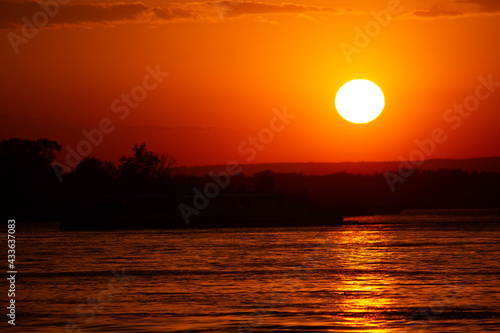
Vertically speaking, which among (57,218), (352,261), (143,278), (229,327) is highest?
(57,218)

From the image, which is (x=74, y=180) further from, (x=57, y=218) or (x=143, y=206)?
(x=143, y=206)

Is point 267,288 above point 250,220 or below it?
below

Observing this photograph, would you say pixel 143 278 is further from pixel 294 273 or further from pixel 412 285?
pixel 412 285

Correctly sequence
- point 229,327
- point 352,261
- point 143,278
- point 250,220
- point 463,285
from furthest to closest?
point 250,220, point 352,261, point 143,278, point 463,285, point 229,327

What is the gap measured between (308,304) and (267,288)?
22.0 ft

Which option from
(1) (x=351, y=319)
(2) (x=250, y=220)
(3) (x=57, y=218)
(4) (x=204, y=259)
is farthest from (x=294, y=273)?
(3) (x=57, y=218)

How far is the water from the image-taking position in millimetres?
32625

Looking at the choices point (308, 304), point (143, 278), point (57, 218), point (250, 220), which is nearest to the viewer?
point (308, 304)

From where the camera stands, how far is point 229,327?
104 feet

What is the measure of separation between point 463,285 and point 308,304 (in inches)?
399

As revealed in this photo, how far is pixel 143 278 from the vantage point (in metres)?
51.1

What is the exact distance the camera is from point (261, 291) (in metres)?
43.2

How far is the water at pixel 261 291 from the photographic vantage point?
3262cm

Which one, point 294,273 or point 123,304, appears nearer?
point 123,304
